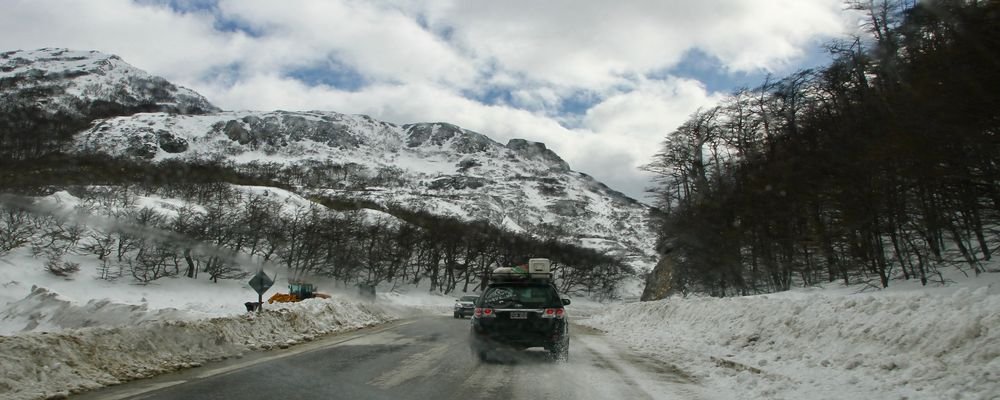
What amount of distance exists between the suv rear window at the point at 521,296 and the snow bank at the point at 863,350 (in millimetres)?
2925

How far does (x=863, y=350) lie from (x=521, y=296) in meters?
5.93

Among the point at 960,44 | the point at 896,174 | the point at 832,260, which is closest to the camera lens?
the point at 960,44

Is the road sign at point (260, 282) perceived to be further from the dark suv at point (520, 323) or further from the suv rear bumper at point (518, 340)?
the suv rear bumper at point (518, 340)

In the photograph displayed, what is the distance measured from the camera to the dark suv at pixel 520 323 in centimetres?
1165

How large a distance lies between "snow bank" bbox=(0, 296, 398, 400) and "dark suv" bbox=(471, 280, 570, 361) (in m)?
4.81

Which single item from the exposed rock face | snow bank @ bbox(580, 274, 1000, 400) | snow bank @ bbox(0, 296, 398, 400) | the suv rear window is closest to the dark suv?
the suv rear window

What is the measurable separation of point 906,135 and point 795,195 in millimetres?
12375

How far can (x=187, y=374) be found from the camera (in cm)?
902

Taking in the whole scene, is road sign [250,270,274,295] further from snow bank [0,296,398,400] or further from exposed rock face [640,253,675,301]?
exposed rock face [640,253,675,301]

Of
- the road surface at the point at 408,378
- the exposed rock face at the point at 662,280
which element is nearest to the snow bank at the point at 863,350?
the road surface at the point at 408,378

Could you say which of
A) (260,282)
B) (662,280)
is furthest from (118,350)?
(662,280)

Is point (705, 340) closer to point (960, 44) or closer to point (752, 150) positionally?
point (960, 44)

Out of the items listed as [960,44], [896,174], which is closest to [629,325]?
[896,174]

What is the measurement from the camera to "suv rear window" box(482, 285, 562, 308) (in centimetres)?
1200
